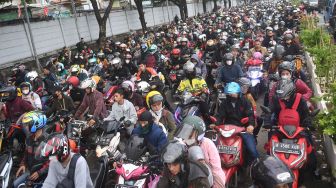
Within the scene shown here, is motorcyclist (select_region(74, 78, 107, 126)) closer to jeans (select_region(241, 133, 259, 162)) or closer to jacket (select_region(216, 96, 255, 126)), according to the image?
jacket (select_region(216, 96, 255, 126))

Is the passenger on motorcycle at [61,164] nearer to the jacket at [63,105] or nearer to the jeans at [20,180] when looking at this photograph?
the jeans at [20,180]

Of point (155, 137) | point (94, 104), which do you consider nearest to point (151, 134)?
point (155, 137)

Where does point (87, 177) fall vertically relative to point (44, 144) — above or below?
below

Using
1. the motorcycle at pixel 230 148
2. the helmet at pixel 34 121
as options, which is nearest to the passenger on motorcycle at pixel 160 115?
the motorcycle at pixel 230 148

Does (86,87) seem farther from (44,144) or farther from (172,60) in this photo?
(172,60)

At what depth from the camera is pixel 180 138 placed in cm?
471

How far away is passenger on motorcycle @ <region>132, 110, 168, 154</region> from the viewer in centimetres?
602

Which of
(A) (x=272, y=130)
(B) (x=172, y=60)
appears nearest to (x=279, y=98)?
(A) (x=272, y=130)

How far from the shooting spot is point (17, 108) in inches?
352

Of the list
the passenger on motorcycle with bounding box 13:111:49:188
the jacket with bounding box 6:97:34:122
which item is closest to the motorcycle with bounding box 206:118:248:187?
the passenger on motorcycle with bounding box 13:111:49:188

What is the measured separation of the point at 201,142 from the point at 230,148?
1.00 meters

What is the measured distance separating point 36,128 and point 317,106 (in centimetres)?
570

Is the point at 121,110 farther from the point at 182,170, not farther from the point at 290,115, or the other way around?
the point at 182,170

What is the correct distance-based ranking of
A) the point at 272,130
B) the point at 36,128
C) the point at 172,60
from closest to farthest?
the point at 272,130, the point at 36,128, the point at 172,60
